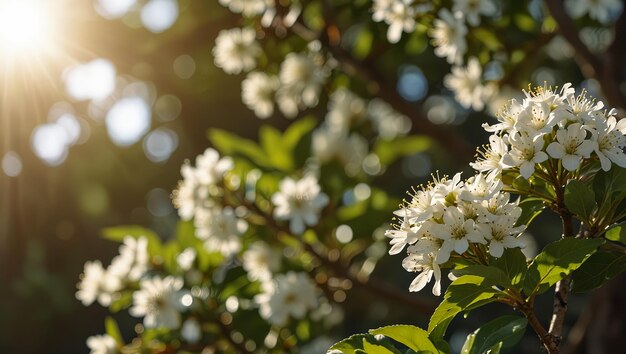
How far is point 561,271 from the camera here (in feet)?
3.94

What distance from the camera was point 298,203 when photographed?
2.44 m

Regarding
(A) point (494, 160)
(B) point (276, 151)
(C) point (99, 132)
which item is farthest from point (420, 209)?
(C) point (99, 132)

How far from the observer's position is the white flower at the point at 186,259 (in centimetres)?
245

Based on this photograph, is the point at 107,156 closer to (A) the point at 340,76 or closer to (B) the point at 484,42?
(A) the point at 340,76

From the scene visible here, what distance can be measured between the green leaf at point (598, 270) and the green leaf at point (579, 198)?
10cm

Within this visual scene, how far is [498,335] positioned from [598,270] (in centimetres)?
21

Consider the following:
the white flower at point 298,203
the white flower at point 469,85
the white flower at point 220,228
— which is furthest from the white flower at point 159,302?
the white flower at point 469,85

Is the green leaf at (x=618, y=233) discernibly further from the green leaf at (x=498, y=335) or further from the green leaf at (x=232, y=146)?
the green leaf at (x=232, y=146)

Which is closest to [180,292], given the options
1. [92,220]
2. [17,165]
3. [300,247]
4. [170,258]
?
[170,258]

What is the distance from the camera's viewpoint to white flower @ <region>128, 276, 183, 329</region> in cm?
225

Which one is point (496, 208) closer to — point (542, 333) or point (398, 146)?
point (542, 333)

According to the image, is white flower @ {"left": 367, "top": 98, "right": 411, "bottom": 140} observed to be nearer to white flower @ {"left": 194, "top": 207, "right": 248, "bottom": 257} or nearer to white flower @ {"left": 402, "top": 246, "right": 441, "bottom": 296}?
white flower @ {"left": 194, "top": 207, "right": 248, "bottom": 257}

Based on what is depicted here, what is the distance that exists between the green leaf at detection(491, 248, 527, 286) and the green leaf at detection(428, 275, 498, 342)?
0.04 meters

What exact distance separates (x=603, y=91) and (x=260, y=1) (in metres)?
1.07
